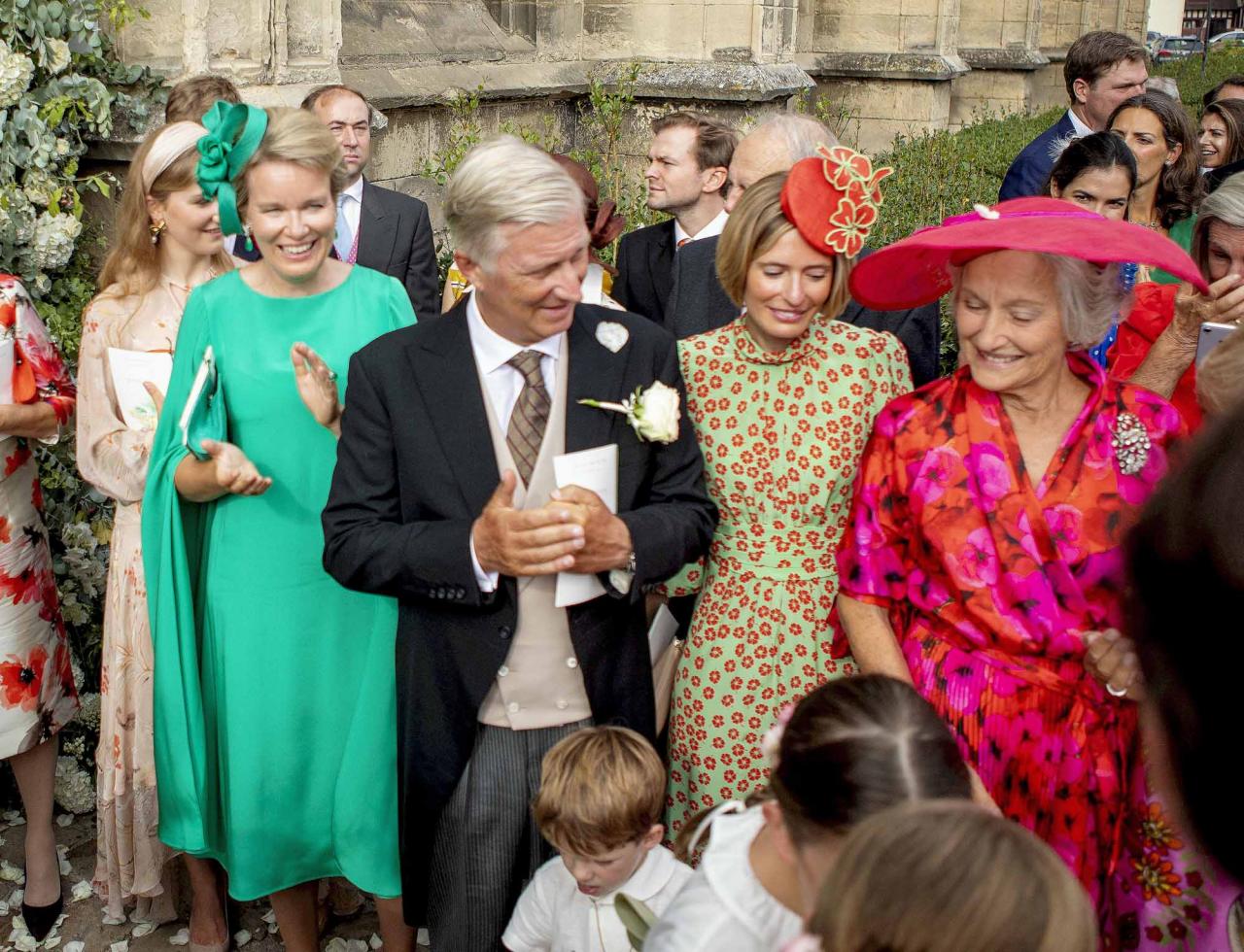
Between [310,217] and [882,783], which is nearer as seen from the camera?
[882,783]

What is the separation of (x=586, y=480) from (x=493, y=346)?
1.21ft

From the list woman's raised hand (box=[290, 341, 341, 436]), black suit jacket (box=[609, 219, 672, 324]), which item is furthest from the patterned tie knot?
black suit jacket (box=[609, 219, 672, 324])

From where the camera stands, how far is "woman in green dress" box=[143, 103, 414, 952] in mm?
3244

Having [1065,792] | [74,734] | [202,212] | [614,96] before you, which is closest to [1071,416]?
[1065,792]

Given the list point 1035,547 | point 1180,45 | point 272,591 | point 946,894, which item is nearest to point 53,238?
point 272,591

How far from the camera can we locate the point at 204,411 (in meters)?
3.19

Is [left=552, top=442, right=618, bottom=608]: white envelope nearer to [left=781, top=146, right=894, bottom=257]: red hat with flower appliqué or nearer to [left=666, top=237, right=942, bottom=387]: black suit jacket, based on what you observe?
[left=781, top=146, right=894, bottom=257]: red hat with flower appliqué

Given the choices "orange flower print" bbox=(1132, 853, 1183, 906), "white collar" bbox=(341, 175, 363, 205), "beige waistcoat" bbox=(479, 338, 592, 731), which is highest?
"white collar" bbox=(341, 175, 363, 205)

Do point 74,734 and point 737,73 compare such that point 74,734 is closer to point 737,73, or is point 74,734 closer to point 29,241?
point 29,241

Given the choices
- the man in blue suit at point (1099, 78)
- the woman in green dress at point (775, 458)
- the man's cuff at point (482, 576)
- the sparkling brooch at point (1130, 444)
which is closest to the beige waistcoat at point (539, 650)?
the man's cuff at point (482, 576)

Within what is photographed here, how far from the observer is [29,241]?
4.72 metres

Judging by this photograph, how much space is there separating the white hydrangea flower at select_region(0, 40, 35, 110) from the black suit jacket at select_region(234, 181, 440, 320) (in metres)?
1.36

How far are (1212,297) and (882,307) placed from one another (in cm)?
95

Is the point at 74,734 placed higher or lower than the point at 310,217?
lower
